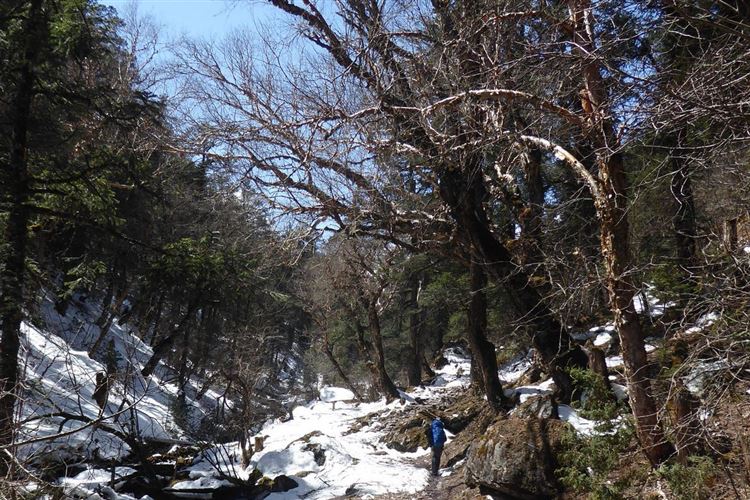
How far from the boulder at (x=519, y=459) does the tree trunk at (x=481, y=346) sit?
3.01 meters

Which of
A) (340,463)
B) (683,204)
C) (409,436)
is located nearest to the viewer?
(683,204)

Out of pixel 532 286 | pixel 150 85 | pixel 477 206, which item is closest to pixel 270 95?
pixel 477 206

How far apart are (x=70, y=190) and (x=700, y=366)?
35.4ft

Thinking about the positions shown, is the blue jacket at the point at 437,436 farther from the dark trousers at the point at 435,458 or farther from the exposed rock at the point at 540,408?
the exposed rock at the point at 540,408

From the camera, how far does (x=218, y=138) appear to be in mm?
8789

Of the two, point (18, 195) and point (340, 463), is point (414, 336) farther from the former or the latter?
point (18, 195)

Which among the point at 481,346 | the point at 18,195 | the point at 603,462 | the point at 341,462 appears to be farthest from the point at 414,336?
the point at 603,462

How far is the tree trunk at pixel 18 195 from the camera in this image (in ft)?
23.2

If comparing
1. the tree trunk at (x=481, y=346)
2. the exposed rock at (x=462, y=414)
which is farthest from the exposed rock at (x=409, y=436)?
the tree trunk at (x=481, y=346)

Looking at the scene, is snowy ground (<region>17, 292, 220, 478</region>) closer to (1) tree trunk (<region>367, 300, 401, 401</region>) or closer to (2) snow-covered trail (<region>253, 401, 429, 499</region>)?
(2) snow-covered trail (<region>253, 401, 429, 499</region>)

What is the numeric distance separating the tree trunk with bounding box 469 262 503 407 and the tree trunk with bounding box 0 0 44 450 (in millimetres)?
7629

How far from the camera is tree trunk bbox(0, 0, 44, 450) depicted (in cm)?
708

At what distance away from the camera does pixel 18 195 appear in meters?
7.86

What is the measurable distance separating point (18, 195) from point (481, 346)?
8.77m
